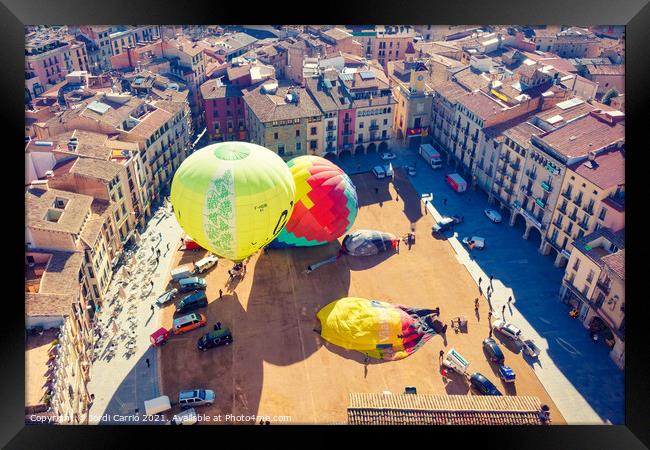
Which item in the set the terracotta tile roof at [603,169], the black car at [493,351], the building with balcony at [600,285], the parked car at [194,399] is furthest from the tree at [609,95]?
the parked car at [194,399]

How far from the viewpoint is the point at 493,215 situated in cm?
5966

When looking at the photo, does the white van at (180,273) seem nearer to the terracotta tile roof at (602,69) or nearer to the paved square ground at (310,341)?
the paved square ground at (310,341)

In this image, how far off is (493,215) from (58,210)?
1764 inches

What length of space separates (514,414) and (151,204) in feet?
148

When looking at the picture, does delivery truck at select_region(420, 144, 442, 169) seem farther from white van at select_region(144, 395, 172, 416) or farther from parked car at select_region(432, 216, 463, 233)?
white van at select_region(144, 395, 172, 416)

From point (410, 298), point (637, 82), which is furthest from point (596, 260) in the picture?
point (637, 82)

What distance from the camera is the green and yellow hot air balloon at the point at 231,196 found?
131 ft

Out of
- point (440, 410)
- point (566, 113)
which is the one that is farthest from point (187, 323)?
point (566, 113)

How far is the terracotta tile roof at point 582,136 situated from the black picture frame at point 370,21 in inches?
1302

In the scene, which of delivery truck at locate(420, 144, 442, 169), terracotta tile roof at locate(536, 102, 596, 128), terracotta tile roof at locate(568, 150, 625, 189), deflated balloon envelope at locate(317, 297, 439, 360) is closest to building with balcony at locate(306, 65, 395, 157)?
delivery truck at locate(420, 144, 442, 169)

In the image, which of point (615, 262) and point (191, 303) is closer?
point (615, 262)

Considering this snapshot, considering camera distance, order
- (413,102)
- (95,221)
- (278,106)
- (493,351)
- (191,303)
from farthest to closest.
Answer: (413,102) → (278,106) → (95,221) → (191,303) → (493,351)

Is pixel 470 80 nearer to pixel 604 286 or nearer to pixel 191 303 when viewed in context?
pixel 604 286

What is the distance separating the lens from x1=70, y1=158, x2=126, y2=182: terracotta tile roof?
49234mm
